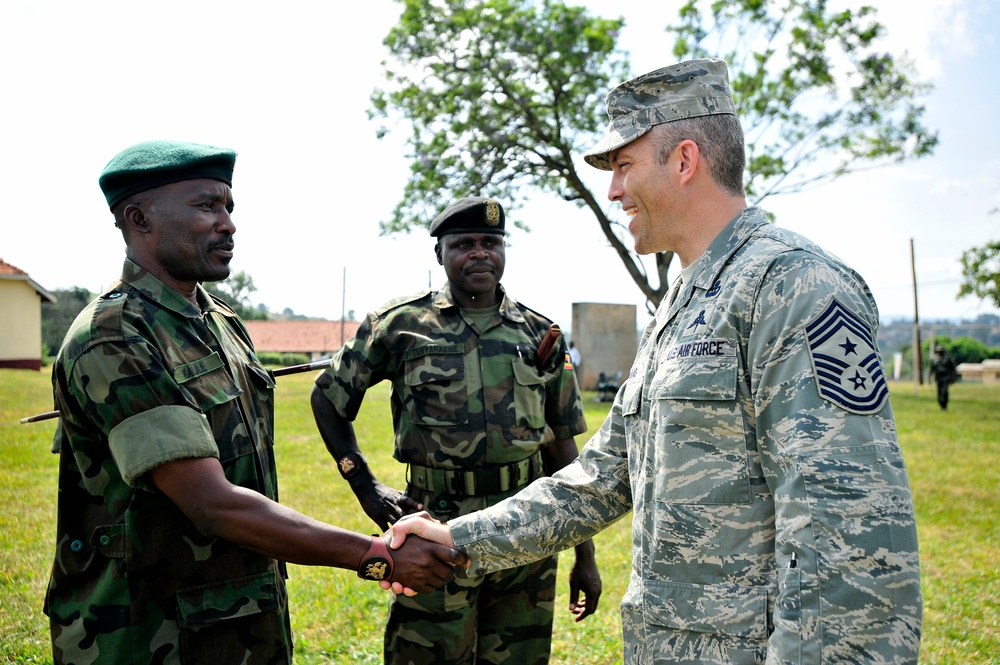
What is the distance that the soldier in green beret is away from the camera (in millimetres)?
2146

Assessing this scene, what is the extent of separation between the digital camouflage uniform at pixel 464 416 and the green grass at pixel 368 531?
1381mm

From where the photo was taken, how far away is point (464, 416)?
345cm

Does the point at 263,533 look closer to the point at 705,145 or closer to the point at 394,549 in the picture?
the point at 394,549

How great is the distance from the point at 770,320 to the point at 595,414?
13.9 meters

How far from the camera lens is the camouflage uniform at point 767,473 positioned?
5.03ft

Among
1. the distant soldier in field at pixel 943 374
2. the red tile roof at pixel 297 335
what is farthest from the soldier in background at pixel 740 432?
the red tile roof at pixel 297 335

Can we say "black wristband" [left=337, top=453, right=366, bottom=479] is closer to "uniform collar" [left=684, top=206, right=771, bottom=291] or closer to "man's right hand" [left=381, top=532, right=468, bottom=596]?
"man's right hand" [left=381, top=532, right=468, bottom=596]

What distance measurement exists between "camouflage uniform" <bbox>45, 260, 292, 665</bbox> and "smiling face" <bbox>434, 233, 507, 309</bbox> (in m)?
1.49

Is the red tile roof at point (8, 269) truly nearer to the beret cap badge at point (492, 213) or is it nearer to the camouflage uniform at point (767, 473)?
the beret cap badge at point (492, 213)

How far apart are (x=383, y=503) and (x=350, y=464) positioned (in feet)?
0.85

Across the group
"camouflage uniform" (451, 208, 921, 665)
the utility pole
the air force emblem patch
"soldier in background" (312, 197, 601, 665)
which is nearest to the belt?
"soldier in background" (312, 197, 601, 665)

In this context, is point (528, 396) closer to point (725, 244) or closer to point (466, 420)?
point (466, 420)

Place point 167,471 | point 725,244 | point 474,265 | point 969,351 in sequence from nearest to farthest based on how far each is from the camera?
point 725,244, point 167,471, point 474,265, point 969,351

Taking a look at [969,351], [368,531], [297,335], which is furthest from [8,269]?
[969,351]
